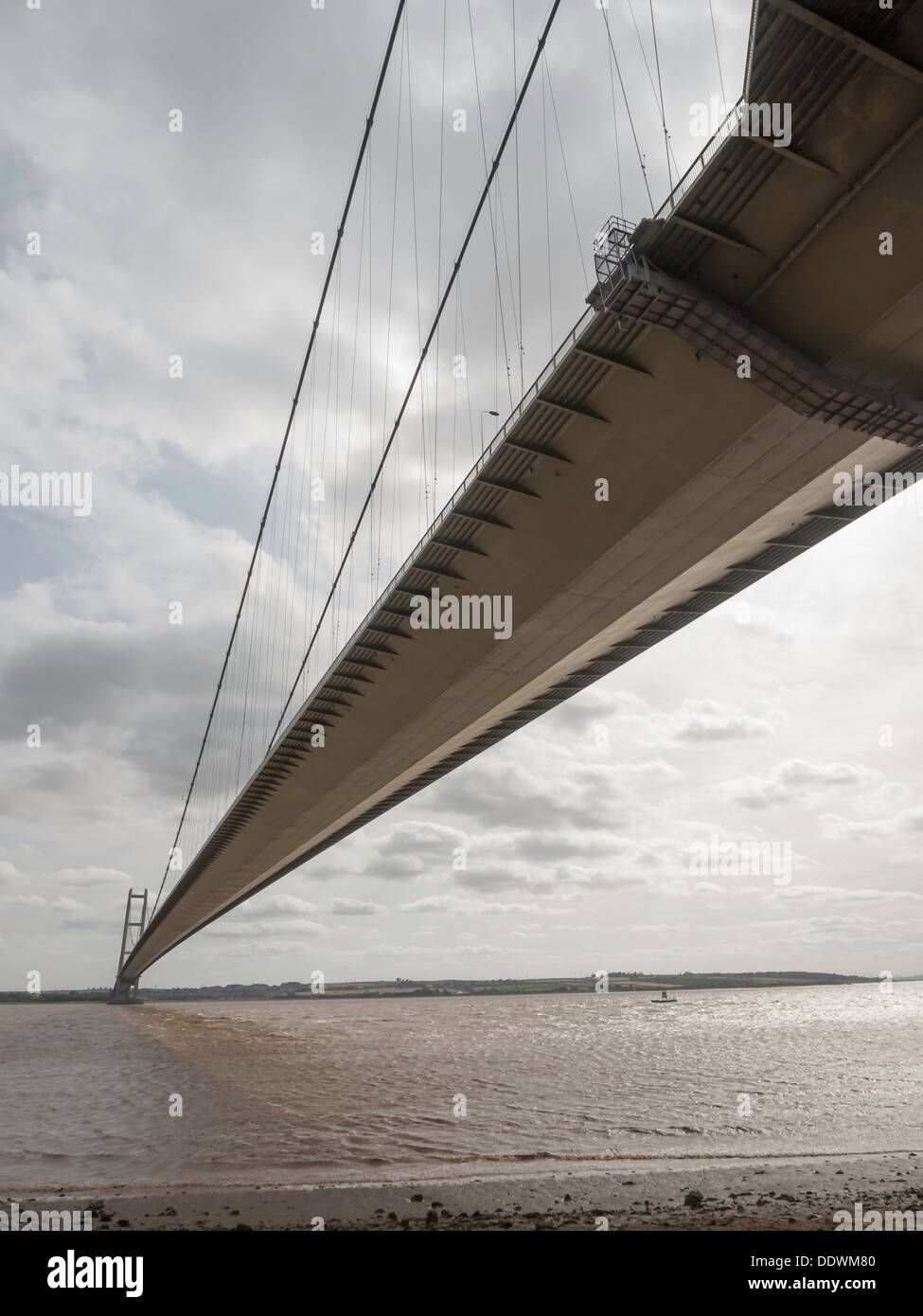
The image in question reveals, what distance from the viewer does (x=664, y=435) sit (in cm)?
1225

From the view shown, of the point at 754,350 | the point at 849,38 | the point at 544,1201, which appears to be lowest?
the point at 544,1201

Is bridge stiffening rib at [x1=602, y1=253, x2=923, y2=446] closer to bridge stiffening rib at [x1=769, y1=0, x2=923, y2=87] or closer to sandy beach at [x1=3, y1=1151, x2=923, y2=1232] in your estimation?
bridge stiffening rib at [x1=769, y1=0, x2=923, y2=87]

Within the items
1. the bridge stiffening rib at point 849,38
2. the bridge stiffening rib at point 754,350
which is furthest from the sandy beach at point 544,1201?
the bridge stiffening rib at point 849,38

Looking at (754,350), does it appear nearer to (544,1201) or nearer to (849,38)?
(849,38)

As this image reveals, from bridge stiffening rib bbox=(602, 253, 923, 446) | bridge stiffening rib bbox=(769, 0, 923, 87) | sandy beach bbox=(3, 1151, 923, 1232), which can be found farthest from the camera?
sandy beach bbox=(3, 1151, 923, 1232)

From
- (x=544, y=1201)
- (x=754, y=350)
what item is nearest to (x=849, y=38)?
(x=754, y=350)

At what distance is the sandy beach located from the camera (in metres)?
10.8

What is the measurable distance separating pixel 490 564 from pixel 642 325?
6.64 meters

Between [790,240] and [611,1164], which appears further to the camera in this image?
[611,1164]

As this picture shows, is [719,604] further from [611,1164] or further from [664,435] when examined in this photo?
[611,1164]

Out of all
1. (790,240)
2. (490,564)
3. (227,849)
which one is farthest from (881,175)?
(227,849)

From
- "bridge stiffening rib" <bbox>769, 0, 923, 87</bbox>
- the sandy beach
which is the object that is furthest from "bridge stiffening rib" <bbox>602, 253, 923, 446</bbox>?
the sandy beach

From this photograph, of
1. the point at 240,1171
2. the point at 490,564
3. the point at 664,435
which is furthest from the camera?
the point at 490,564

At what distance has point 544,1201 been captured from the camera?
12094 mm
